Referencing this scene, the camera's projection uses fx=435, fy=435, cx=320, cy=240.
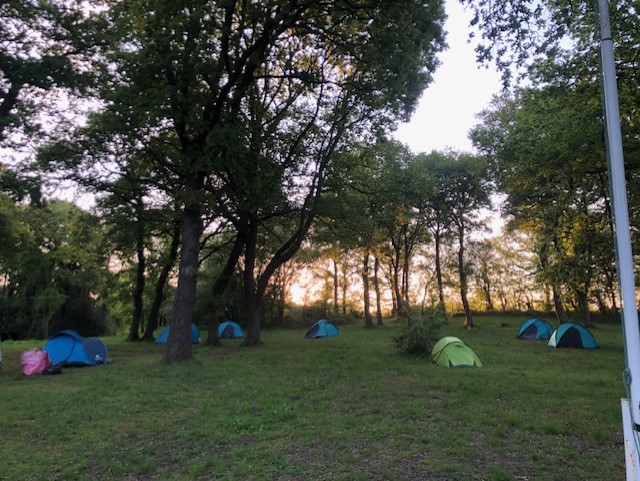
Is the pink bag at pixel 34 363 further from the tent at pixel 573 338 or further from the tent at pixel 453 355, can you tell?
the tent at pixel 573 338

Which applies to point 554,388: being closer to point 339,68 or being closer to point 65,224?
point 339,68

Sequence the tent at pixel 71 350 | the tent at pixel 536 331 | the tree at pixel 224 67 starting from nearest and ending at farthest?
1. the tree at pixel 224 67
2. the tent at pixel 71 350
3. the tent at pixel 536 331

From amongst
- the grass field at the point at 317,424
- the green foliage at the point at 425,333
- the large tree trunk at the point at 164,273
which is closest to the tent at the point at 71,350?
the grass field at the point at 317,424

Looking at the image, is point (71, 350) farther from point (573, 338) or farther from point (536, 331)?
point (536, 331)

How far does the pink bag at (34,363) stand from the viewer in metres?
12.1

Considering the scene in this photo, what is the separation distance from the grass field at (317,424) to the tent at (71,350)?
143 cm

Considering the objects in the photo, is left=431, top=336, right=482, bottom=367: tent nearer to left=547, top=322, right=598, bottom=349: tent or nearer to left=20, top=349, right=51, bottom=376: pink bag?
left=547, top=322, right=598, bottom=349: tent

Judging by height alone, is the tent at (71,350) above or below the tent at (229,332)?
above

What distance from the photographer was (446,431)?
634cm

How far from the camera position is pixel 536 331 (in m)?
21.2

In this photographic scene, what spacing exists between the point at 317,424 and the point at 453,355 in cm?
680

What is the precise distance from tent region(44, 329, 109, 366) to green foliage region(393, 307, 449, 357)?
1022 centimetres

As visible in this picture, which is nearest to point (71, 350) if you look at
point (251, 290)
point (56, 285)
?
point (251, 290)

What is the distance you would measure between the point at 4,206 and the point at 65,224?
52.7 feet
